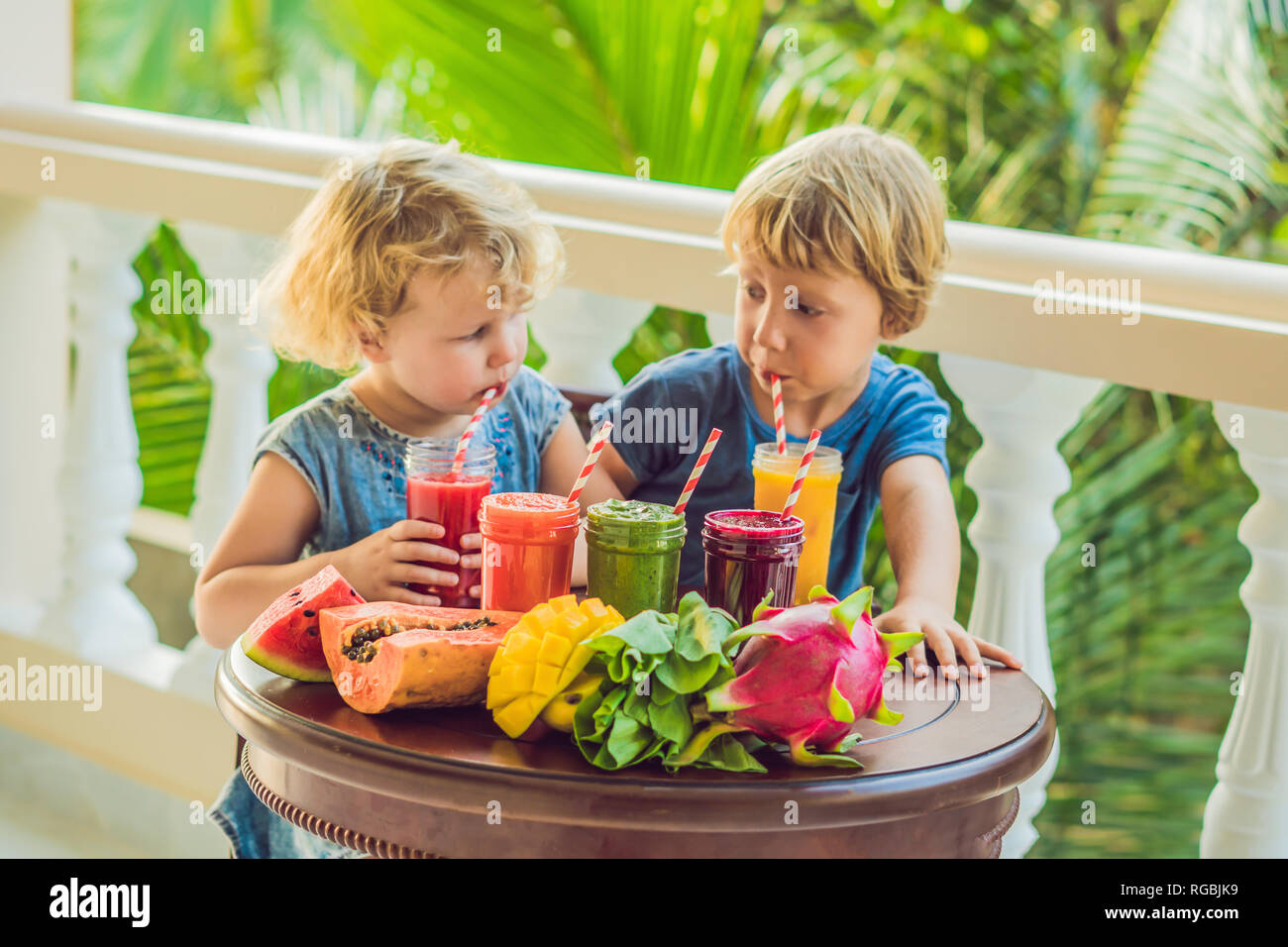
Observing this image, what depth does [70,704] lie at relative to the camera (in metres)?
2.67

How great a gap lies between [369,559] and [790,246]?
0.61 metres

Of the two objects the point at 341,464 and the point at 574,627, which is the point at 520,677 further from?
the point at 341,464

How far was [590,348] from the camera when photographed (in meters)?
2.19

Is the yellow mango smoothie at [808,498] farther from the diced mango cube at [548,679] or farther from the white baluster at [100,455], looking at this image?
the white baluster at [100,455]

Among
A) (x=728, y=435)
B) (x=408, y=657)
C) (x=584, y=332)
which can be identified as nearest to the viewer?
(x=408, y=657)

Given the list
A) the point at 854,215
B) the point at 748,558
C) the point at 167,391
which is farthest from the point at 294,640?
the point at 167,391

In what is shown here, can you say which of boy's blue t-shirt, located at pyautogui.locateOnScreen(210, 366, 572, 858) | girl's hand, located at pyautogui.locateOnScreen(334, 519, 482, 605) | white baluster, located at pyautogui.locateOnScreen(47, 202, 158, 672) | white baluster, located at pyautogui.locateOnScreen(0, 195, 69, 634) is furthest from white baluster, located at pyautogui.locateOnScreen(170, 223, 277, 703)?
girl's hand, located at pyautogui.locateOnScreen(334, 519, 482, 605)

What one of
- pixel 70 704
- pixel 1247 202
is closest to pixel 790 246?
pixel 70 704

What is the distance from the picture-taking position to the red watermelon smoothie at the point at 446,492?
1.38 metres

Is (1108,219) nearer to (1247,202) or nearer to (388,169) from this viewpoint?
(1247,202)

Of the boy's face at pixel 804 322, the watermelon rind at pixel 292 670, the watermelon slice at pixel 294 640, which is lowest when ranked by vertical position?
the watermelon rind at pixel 292 670

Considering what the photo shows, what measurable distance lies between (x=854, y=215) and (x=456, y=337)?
0.51 m

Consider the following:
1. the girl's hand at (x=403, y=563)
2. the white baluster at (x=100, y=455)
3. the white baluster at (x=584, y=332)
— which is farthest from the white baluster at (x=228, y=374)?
the girl's hand at (x=403, y=563)

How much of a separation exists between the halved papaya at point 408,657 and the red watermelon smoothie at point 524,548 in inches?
2.7
